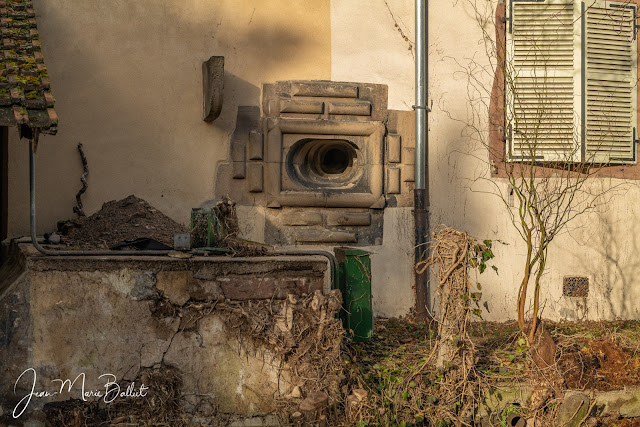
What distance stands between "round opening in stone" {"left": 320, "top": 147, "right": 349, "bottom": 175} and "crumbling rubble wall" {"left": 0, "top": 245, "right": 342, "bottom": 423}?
3.39 meters

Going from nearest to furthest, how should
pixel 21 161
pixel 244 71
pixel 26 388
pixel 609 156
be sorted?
pixel 26 388 < pixel 21 161 < pixel 244 71 < pixel 609 156

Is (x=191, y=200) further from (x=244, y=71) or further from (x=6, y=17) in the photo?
(x=6, y=17)

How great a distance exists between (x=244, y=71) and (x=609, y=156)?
4.41m

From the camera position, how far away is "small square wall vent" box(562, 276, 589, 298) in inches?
350

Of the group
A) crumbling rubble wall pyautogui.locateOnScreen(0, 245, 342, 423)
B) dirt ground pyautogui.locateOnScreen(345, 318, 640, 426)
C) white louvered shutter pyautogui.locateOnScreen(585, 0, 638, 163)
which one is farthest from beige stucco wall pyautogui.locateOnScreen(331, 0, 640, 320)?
crumbling rubble wall pyautogui.locateOnScreen(0, 245, 342, 423)

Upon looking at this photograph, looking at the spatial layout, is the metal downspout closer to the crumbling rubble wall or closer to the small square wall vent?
the small square wall vent

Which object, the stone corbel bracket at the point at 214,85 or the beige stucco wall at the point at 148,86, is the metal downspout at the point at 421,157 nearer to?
the beige stucco wall at the point at 148,86

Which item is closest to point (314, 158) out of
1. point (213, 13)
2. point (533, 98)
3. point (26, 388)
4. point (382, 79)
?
point (382, 79)

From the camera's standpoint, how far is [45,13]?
786 cm

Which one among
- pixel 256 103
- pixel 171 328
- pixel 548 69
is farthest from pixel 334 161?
pixel 171 328

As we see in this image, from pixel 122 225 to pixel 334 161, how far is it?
2773 mm

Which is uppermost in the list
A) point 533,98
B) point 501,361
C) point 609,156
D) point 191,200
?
point 533,98

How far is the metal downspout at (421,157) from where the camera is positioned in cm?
852

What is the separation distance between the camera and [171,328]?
5.36 metres
